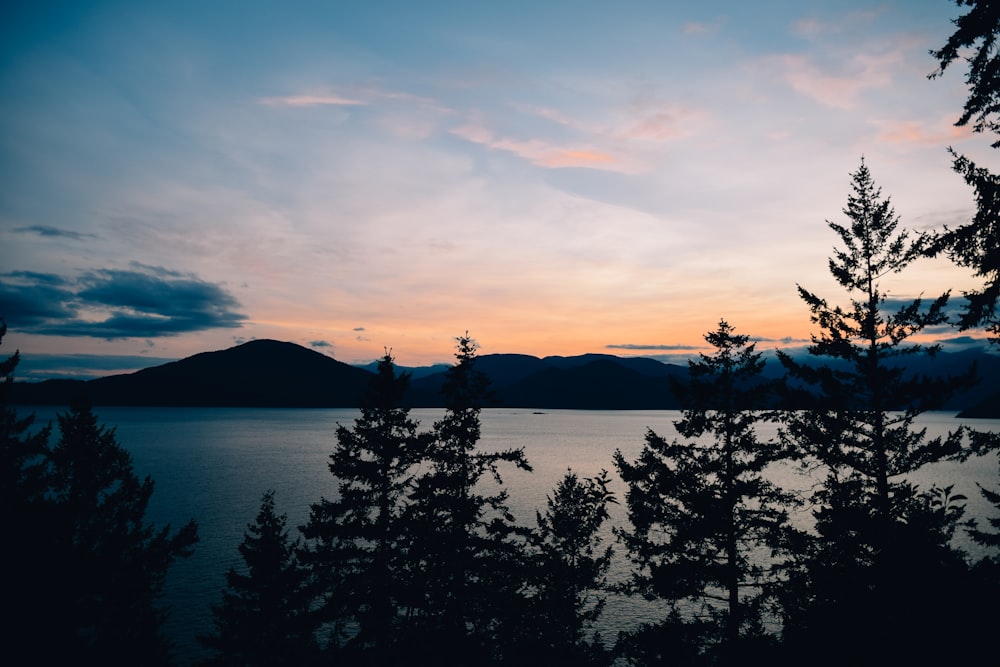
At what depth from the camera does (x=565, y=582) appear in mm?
23031

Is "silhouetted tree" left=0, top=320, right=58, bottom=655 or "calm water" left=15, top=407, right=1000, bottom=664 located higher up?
"silhouetted tree" left=0, top=320, right=58, bottom=655

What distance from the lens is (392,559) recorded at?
2252cm

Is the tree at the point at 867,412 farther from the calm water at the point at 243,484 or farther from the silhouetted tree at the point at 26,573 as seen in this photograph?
the calm water at the point at 243,484

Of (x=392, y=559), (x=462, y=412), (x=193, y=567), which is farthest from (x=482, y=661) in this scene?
(x=193, y=567)

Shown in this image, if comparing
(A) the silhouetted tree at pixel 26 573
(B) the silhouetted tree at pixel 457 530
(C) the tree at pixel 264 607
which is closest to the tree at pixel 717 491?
(B) the silhouetted tree at pixel 457 530

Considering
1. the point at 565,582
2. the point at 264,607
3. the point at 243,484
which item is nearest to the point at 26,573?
the point at 264,607

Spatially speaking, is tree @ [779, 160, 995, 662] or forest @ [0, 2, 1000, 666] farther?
tree @ [779, 160, 995, 662]

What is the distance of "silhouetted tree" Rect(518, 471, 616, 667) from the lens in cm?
1572

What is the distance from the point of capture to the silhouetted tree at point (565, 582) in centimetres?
1572

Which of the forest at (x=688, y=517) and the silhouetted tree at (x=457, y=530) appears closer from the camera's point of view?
the forest at (x=688, y=517)

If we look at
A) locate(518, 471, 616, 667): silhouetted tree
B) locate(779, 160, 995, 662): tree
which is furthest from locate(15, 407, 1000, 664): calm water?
locate(779, 160, 995, 662): tree

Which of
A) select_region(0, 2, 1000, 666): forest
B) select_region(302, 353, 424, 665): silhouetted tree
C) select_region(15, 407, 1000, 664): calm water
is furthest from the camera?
select_region(15, 407, 1000, 664): calm water

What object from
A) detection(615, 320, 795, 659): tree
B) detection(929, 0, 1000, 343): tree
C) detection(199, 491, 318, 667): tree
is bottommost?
detection(199, 491, 318, 667): tree

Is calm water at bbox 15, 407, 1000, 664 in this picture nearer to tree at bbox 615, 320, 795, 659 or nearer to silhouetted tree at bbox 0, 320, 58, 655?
tree at bbox 615, 320, 795, 659
